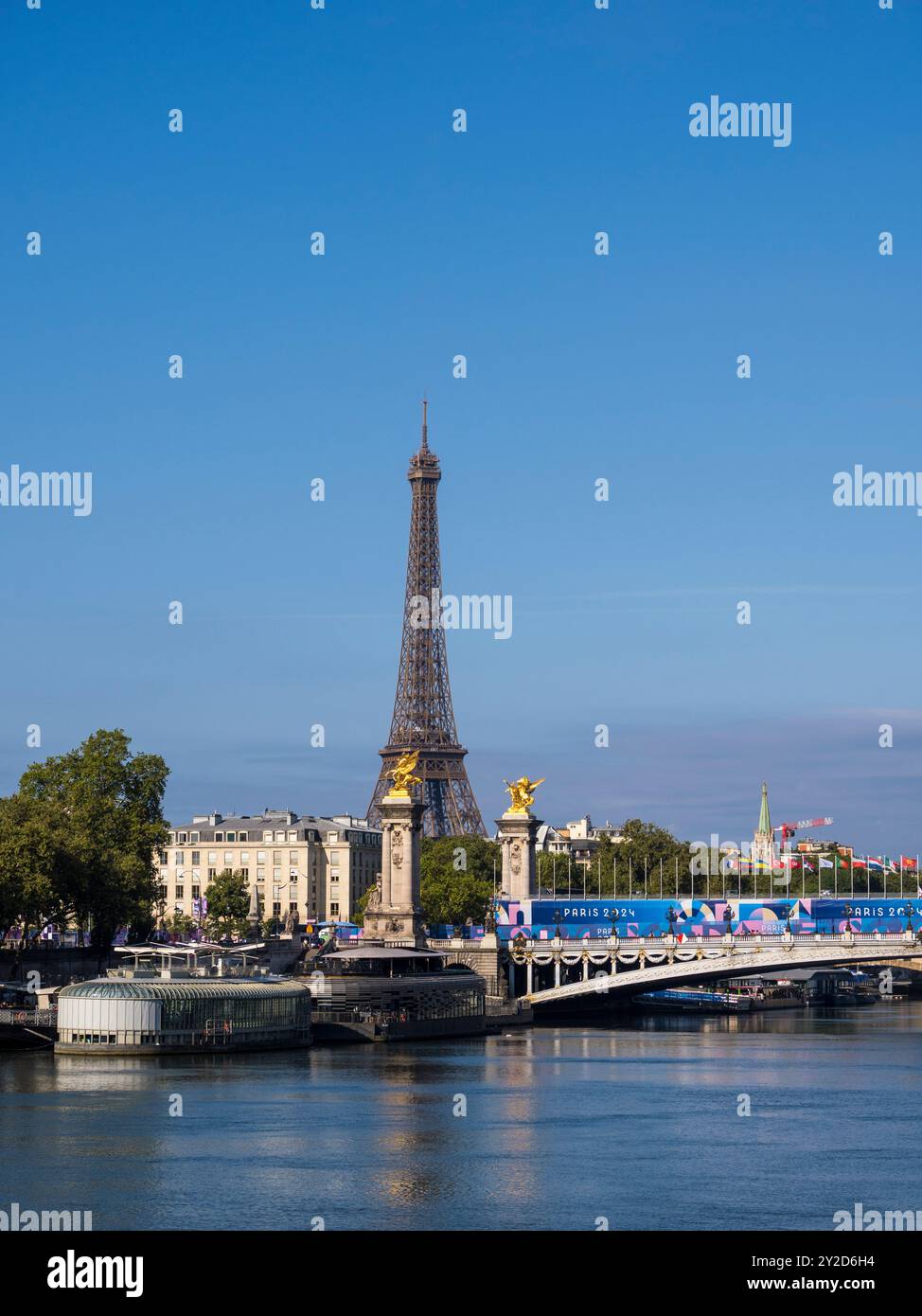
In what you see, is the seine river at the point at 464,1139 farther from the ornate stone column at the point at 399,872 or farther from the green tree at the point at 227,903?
the green tree at the point at 227,903

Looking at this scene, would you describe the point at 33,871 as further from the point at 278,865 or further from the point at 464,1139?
the point at 278,865

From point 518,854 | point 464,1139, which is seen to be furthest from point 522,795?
point 464,1139

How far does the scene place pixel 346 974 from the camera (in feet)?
273

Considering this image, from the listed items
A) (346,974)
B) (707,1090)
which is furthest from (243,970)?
(707,1090)

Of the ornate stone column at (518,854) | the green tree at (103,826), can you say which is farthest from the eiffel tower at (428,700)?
the green tree at (103,826)

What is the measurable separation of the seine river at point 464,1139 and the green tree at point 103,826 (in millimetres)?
14082

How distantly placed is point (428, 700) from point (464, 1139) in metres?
90.5

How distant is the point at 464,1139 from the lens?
161 ft

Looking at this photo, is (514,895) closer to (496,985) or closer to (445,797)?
(496,985)

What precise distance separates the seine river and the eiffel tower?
6488 centimetres

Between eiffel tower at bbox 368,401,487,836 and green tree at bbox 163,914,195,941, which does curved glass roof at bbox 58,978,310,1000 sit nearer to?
green tree at bbox 163,914,195,941

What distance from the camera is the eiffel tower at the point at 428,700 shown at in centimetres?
13688

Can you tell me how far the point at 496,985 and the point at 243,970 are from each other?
18.2m
